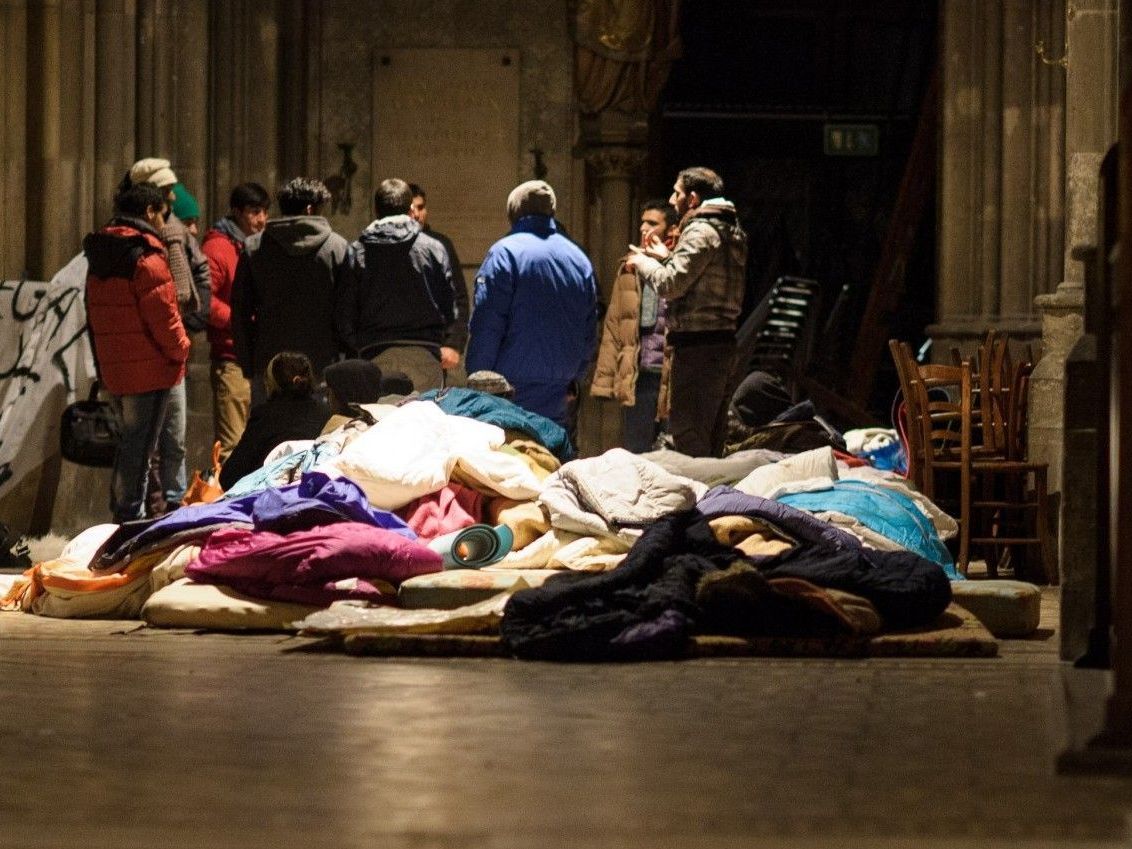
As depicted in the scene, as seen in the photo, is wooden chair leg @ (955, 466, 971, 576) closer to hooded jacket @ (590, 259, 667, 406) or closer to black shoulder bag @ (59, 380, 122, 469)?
hooded jacket @ (590, 259, 667, 406)

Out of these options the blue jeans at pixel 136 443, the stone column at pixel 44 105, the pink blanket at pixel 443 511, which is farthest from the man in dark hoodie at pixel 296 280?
the pink blanket at pixel 443 511

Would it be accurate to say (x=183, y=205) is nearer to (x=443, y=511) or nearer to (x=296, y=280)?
(x=296, y=280)

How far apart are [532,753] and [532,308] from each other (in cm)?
597

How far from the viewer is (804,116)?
22.8 m

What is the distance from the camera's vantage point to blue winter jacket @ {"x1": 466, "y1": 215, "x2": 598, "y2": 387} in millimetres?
11852

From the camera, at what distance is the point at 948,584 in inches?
333

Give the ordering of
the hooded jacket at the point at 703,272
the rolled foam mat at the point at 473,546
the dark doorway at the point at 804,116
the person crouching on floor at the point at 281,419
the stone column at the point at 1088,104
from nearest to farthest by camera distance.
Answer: the rolled foam mat at the point at 473,546 → the person crouching on floor at the point at 281,419 → the stone column at the point at 1088,104 → the hooded jacket at the point at 703,272 → the dark doorway at the point at 804,116

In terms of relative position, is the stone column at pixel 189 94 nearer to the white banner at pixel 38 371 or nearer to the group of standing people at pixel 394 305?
the white banner at pixel 38 371

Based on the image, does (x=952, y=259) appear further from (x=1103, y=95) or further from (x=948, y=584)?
(x=948, y=584)

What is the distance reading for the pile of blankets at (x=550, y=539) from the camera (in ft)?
27.2

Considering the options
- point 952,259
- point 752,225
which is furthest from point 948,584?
point 752,225

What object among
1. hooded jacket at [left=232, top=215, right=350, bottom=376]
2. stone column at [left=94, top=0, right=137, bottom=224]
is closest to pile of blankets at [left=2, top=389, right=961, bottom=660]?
hooded jacket at [left=232, top=215, right=350, bottom=376]

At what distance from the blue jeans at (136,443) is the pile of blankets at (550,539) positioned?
5.67 ft

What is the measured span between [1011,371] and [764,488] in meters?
2.08
